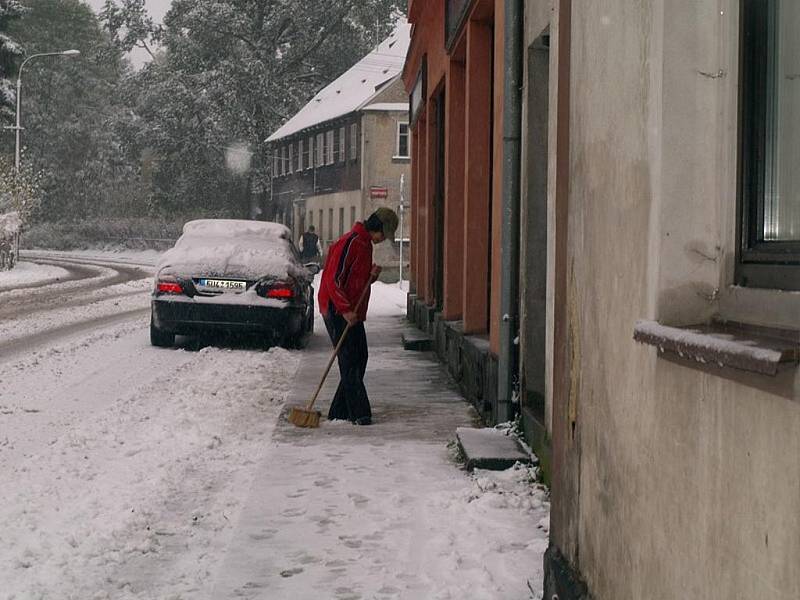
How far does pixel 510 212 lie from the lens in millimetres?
8508

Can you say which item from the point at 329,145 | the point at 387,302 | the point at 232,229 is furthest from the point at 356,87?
the point at 232,229

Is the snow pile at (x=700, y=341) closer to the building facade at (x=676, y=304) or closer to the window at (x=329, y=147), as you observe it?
the building facade at (x=676, y=304)

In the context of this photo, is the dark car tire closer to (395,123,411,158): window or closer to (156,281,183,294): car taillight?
(156,281,183,294): car taillight

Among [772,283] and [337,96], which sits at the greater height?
[337,96]

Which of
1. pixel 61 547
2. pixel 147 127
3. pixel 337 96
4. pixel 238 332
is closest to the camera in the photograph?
pixel 61 547

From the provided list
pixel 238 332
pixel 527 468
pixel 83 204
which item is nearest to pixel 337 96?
pixel 83 204

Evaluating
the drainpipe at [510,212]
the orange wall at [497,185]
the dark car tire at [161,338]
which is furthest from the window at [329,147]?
the drainpipe at [510,212]

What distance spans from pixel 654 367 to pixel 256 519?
3.09 meters

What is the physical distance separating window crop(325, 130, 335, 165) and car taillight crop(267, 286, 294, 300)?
3863cm

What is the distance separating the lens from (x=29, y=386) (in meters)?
11.3

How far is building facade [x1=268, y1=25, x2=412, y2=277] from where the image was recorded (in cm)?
4816

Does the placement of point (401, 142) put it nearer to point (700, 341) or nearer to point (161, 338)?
point (161, 338)

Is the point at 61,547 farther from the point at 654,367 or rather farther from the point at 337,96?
the point at 337,96

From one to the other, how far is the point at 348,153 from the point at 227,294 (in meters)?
36.1
